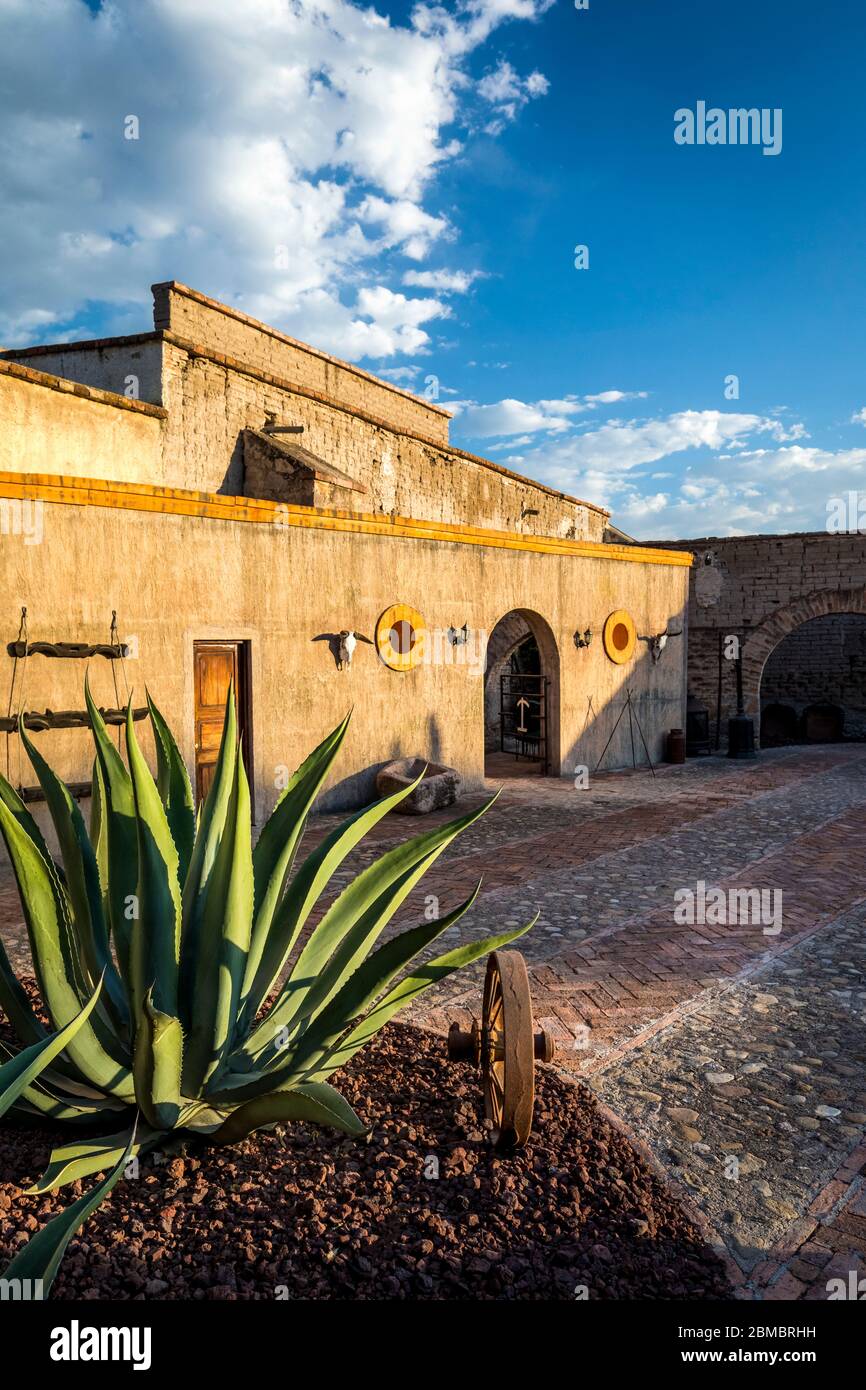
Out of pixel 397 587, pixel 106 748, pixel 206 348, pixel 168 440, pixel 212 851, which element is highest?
pixel 206 348

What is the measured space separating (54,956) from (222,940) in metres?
0.56

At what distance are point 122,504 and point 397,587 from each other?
3.71m

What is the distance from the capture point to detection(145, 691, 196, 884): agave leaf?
3250 mm

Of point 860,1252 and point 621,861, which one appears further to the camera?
point 621,861

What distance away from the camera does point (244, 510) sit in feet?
29.7

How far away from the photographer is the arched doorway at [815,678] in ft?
68.9

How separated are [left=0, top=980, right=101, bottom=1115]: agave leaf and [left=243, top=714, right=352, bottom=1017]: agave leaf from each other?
86cm

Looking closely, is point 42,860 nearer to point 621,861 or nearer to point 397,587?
point 621,861

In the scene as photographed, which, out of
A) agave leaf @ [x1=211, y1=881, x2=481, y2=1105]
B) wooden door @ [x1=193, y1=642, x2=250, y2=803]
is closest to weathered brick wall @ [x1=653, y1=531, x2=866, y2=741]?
wooden door @ [x1=193, y1=642, x2=250, y2=803]

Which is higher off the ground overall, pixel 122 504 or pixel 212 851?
pixel 122 504

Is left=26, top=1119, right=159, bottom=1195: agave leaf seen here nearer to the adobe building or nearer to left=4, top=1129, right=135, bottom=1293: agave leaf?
left=4, top=1129, right=135, bottom=1293: agave leaf

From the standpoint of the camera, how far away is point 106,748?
115 inches

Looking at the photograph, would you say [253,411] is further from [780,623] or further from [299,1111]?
[299,1111]
